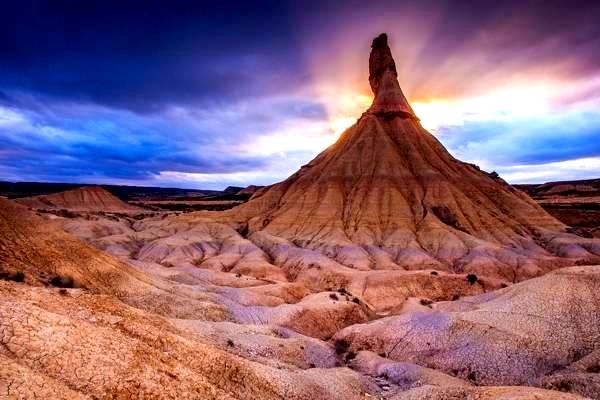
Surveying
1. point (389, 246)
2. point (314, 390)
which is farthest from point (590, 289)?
point (389, 246)

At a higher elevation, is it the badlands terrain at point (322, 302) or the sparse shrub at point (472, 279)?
the badlands terrain at point (322, 302)

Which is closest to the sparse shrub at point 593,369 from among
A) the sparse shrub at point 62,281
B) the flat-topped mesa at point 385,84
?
the sparse shrub at point 62,281

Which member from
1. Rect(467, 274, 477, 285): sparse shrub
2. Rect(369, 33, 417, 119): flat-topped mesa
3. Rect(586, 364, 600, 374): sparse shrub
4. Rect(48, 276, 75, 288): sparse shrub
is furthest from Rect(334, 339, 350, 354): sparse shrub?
Rect(369, 33, 417, 119): flat-topped mesa

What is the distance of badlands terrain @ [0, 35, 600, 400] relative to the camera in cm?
1634

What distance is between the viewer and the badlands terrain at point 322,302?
16.3 metres

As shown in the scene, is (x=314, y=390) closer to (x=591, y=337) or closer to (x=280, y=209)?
(x=591, y=337)

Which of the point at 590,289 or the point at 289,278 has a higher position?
the point at 590,289

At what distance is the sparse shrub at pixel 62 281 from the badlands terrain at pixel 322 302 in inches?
10.1

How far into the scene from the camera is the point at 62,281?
2516cm

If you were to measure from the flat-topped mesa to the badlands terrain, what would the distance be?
16411 mm

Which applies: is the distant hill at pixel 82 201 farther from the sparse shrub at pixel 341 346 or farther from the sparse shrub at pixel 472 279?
the sparse shrub at pixel 341 346

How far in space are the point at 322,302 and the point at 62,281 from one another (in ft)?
73.5

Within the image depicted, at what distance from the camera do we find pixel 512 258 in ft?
211

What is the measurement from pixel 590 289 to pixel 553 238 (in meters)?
46.2
